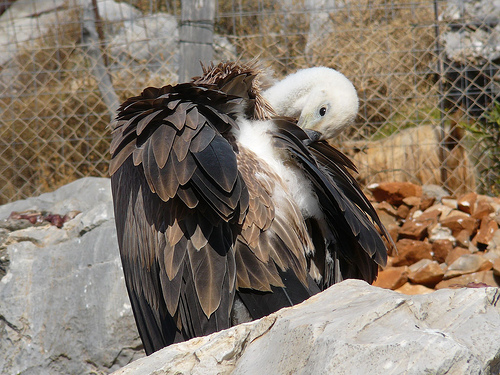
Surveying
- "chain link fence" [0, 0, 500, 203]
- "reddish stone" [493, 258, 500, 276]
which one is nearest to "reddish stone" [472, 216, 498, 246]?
"reddish stone" [493, 258, 500, 276]

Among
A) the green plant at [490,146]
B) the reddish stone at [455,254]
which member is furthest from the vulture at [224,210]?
the green plant at [490,146]

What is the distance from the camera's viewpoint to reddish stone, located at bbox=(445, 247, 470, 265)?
4707 mm

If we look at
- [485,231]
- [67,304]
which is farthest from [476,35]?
[67,304]

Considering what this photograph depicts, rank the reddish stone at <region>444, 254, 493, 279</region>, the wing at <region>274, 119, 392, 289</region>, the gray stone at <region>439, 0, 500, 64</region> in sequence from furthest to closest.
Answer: the gray stone at <region>439, 0, 500, 64</region> < the reddish stone at <region>444, 254, 493, 279</region> < the wing at <region>274, 119, 392, 289</region>

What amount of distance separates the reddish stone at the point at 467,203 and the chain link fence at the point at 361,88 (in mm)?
559

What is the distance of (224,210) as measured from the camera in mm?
1989

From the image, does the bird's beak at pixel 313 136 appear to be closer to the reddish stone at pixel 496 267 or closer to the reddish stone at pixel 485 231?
the reddish stone at pixel 496 267

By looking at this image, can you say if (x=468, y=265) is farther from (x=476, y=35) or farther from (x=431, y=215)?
(x=476, y=35)

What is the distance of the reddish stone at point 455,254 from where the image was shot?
4.71m

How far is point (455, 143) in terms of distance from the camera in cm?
600

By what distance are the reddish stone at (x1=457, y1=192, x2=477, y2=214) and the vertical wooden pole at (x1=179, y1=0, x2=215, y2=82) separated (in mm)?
2399

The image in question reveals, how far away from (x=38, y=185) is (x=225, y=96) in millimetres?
4376

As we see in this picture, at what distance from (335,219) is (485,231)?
293cm

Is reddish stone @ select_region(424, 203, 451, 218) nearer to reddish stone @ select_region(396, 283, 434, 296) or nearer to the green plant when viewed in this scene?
the green plant
